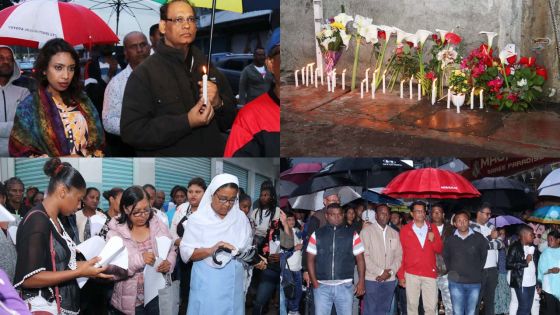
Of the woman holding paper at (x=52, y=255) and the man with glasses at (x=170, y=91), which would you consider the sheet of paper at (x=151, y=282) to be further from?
the man with glasses at (x=170, y=91)

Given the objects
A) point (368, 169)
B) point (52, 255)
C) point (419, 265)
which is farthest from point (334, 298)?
point (52, 255)

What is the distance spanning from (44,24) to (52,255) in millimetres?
2204

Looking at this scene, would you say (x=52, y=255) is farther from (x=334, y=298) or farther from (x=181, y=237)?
(x=334, y=298)

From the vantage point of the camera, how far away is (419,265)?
6535 mm

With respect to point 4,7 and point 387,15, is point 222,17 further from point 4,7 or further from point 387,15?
point 387,15

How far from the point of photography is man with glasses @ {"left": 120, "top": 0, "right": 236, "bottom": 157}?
4.79 m

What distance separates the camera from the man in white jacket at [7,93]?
552cm

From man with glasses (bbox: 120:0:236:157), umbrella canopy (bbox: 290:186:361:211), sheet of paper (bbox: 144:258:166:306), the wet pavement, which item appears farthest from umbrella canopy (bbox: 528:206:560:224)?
sheet of paper (bbox: 144:258:166:306)

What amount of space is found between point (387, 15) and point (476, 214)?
2.61m

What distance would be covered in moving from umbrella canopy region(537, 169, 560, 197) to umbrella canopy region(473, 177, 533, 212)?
33cm

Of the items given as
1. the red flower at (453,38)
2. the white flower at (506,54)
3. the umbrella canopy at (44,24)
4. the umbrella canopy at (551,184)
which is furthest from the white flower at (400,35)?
the umbrella canopy at (44,24)

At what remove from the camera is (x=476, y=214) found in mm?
7145

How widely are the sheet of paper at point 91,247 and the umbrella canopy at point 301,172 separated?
2259 mm

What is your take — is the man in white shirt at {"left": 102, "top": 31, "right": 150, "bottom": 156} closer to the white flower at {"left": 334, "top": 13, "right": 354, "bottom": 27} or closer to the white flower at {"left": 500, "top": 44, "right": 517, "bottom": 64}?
the white flower at {"left": 334, "top": 13, "right": 354, "bottom": 27}
